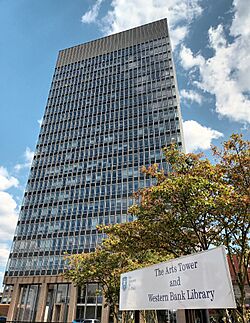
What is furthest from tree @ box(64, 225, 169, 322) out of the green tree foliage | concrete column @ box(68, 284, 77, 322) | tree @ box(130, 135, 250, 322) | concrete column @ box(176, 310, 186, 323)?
concrete column @ box(68, 284, 77, 322)

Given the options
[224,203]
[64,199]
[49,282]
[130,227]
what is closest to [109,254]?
[130,227]

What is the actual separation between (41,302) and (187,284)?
4150 centimetres

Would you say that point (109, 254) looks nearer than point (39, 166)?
Yes

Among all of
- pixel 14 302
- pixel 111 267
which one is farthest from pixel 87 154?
pixel 111 267

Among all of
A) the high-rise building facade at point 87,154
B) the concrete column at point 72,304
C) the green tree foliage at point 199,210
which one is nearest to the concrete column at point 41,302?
the high-rise building facade at point 87,154

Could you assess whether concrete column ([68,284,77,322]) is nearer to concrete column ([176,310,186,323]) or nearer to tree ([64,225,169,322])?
concrete column ([176,310,186,323])

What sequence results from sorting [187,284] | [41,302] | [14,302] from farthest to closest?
[14,302] → [41,302] → [187,284]

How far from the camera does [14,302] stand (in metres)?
40.0

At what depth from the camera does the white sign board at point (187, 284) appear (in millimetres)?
3994

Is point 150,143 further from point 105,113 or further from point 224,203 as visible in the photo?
point 224,203

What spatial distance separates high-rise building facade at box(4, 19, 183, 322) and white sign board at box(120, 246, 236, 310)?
36835mm

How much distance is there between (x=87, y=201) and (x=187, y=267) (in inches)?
1714

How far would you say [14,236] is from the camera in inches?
1855

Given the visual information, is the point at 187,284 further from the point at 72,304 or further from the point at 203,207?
the point at 72,304
